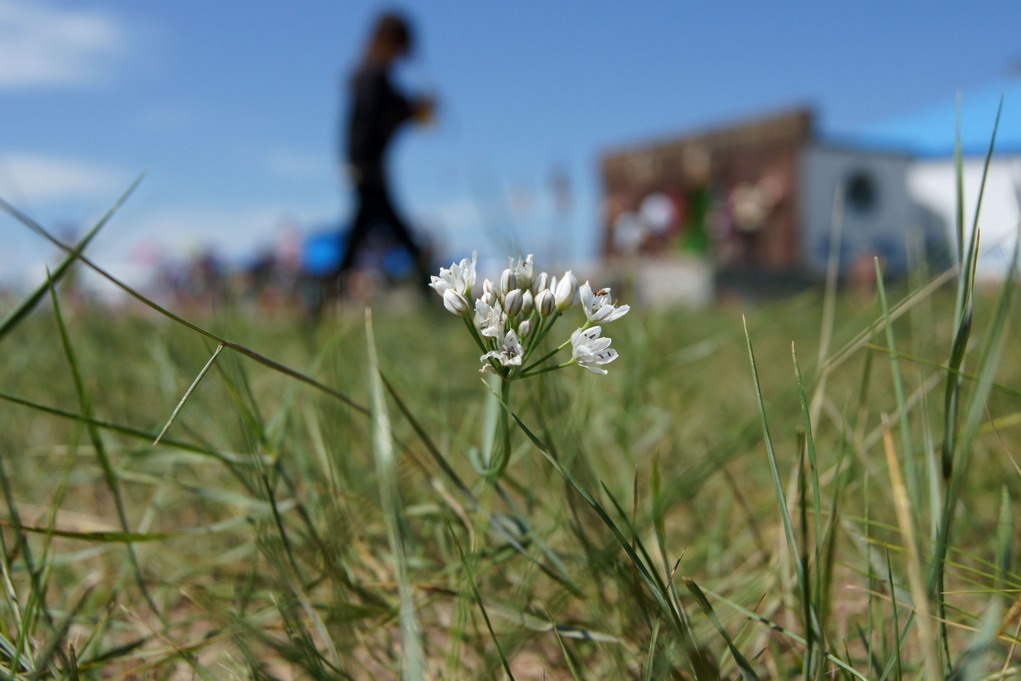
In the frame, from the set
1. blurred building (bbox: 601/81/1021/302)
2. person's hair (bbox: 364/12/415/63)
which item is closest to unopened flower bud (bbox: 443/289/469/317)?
person's hair (bbox: 364/12/415/63)

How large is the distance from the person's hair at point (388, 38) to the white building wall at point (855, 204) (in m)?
13.1

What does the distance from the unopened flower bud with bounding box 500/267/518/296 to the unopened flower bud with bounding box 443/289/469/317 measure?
0.07ft

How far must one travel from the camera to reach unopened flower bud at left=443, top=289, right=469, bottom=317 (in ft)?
1.41

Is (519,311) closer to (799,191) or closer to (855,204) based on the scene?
(799,191)

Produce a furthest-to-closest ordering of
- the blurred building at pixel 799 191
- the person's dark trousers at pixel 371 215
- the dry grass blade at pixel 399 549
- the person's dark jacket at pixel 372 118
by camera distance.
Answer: the blurred building at pixel 799 191, the person's dark trousers at pixel 371 215, the person's dark jacket at pixel 372 118, the dry grass blade at pixel 399 549

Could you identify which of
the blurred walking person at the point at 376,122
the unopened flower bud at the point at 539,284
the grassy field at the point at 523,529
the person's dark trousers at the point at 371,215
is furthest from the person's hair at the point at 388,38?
the unopened flower bud at the point at 539,284

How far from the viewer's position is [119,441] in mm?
1119

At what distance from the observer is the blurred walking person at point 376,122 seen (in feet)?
11.7

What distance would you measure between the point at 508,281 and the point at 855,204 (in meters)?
17.8

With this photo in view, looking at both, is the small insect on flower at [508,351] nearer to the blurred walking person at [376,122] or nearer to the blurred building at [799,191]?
the blurred walking person at [376,122]

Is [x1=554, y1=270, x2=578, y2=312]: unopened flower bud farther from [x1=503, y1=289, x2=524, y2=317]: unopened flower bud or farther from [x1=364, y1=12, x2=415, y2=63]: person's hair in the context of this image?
[x1=364, y1=12, x2=415, y2=63]: person's hair

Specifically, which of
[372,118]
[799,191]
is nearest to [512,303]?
[372,118]

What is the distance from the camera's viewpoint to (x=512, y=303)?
43cm

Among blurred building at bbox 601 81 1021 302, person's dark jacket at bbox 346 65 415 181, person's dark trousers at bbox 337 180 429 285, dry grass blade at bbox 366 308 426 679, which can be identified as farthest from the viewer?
blurred building at bbox 601 81 1021 302
